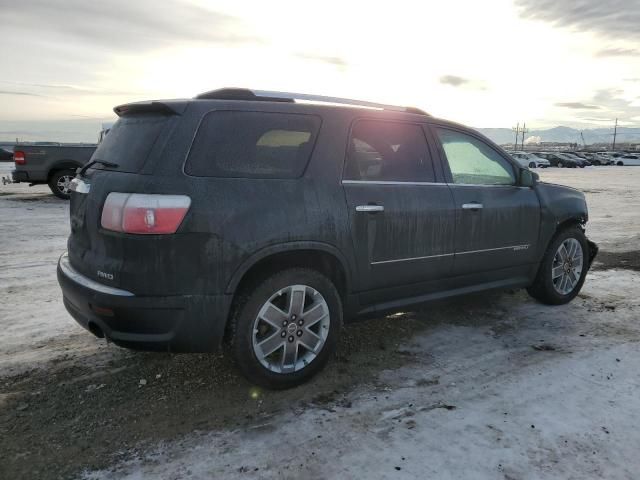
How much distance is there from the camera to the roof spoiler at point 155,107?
9.96ft

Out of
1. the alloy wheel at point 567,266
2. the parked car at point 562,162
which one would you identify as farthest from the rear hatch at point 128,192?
the parked car at point 562,162

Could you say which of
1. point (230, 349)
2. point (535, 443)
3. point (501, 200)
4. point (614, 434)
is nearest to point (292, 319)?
point (230, 349)

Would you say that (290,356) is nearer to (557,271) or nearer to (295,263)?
(295,263)

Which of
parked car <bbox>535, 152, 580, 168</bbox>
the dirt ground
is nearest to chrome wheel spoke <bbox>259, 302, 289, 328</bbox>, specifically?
the dirt ground

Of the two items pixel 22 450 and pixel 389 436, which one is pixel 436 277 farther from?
pixel 22 450

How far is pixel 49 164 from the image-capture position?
535 inches

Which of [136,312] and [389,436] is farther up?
[136,312]

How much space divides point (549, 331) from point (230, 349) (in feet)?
9.52

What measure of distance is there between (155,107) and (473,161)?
2715 mm

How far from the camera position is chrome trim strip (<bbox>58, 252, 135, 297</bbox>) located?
2858mm

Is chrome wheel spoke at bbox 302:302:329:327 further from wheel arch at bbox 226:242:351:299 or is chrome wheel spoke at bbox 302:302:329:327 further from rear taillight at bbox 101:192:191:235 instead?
rear taillight at bbox 101:192:191:235

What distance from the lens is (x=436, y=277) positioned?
Result: 13.2 feet

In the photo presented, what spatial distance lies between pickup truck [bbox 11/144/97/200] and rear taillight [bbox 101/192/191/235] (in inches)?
476

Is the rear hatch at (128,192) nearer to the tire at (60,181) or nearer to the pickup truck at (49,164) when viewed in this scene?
the pickup truck at (49,164)
